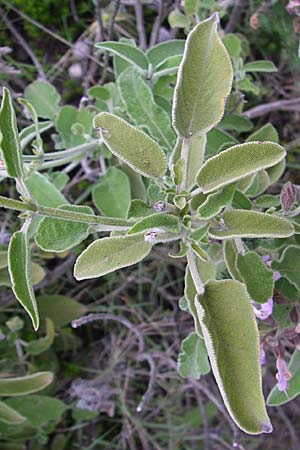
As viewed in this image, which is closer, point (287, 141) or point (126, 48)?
point (126, 48)

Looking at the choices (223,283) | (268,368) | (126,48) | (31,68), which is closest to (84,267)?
(223,283)

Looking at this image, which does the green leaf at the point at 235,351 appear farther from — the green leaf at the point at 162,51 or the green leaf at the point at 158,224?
the green leaf at the point at 162,51

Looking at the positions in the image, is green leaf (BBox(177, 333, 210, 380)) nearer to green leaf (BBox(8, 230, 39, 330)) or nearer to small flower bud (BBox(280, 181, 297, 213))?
small flower bud (BBox(280, 181, 297, 213))

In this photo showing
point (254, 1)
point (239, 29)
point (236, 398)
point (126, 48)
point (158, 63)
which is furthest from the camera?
point (239, 29)

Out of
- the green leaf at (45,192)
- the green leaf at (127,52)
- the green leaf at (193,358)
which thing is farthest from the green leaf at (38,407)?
the green leaf at (127,52)

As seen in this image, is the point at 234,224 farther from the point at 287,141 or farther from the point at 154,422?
the point at 154,422

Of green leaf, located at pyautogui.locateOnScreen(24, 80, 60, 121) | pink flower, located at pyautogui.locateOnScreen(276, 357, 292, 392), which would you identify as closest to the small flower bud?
pink flower, located at pyautogui.locateOnScreen(276, 357, 292, 392)
